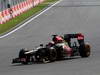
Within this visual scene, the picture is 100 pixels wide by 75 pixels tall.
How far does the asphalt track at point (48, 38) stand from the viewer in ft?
49.6

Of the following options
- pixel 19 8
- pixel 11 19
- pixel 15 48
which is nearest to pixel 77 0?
pixel 19 8

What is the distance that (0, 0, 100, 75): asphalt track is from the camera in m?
15.1

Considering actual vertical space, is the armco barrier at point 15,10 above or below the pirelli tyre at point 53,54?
above

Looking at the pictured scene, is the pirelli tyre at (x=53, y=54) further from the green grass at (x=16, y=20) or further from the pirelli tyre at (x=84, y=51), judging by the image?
the green grass at (x=16, y=20)

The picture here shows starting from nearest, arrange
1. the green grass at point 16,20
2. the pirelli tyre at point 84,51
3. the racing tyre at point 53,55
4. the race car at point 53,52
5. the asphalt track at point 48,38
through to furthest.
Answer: the asphalt track at point 48,38, the race car at point 53,52, the racing tyre at point 53,55, the pirelli tyre at point 84,51, the green grass at point 16,20

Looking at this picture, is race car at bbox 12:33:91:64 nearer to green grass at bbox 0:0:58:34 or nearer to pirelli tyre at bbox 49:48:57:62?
pirelli tyre at bbox 49:48:57:62

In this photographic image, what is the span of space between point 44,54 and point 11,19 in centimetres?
2505

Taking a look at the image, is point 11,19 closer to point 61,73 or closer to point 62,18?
point 62,18

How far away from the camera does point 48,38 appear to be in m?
29.9

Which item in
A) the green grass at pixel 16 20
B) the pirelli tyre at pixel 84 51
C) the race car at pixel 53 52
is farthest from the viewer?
the green grass at pixel 16 20

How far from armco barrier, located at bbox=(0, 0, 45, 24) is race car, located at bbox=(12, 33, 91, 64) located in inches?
808

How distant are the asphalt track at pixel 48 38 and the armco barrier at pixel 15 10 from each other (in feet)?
6.52

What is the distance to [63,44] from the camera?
1909 centimetres

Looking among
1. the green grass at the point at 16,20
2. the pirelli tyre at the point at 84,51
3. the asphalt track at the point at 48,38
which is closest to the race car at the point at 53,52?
the pirelli tyre at the point at 84,51
